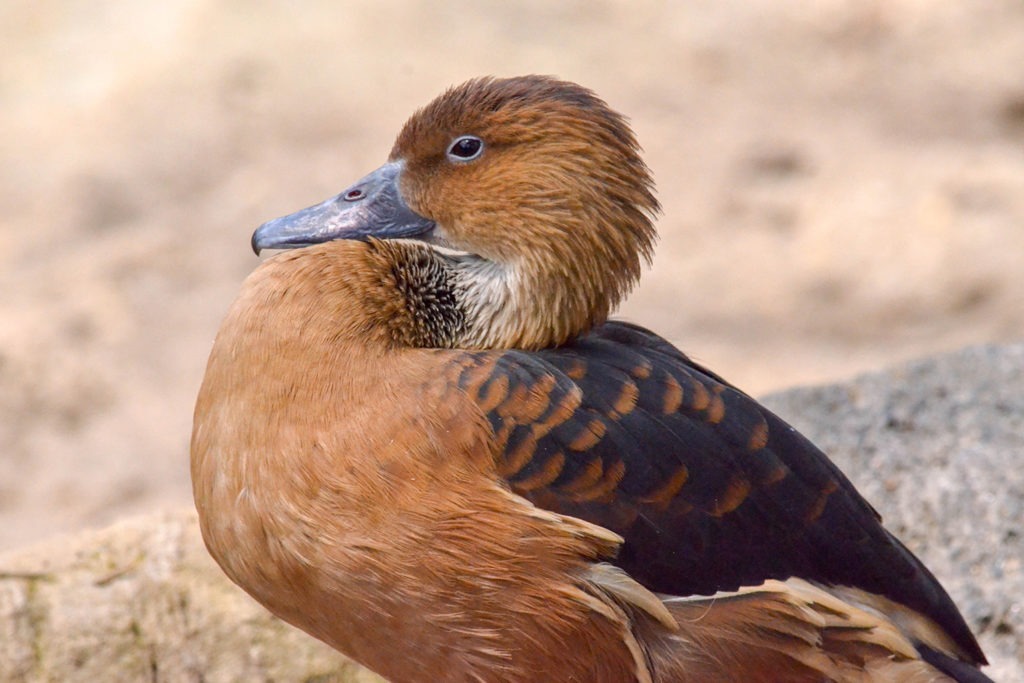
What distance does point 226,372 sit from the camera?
2928 millimetres

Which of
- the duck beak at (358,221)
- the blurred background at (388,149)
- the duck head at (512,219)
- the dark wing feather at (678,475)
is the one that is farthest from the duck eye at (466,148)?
the blurred background at (388,149)

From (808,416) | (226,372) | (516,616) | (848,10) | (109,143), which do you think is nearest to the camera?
(516,616)

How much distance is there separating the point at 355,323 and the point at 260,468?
375 millimetres

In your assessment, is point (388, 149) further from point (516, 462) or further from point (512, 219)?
point (516, 462)

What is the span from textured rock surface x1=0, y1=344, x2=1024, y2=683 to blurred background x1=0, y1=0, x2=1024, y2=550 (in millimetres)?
1874

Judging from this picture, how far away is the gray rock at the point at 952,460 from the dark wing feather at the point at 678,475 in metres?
0.63

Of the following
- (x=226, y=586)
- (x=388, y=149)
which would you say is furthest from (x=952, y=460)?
(x=388, y=149)

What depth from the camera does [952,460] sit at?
13.5 ft

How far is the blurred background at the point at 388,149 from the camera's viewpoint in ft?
20.0

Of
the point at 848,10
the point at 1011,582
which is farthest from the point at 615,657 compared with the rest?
the point at 848,10

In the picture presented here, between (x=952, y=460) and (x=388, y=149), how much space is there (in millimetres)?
4038

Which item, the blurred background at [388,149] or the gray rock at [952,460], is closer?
the gray rock at [952,460]

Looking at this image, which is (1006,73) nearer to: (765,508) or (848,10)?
(848,10)

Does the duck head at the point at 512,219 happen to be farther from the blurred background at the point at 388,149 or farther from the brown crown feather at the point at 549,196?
Result: the blurred background at the point at 388,149
